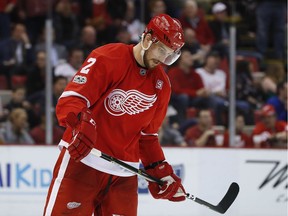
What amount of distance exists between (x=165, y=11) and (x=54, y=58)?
4.63 feet

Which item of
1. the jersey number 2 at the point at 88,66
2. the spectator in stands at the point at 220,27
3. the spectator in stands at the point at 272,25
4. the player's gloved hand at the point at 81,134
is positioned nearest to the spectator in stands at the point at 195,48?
the spectator in stands at the point at 220,27

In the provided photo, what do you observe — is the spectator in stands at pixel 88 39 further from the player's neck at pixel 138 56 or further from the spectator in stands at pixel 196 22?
the player's neck at pixel 138 56

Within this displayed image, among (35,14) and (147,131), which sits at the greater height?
(147,131)

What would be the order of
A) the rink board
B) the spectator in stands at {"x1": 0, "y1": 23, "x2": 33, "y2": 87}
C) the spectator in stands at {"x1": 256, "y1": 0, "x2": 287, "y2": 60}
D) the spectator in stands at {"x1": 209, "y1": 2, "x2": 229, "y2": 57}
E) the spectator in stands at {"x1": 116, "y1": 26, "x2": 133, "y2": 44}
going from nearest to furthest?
the rink board
the spectator in stands at {"x1": 0, "y1": 23, "x2": 33, "y2": 87}
the spectator in stands at {"x1": 209, "y1": 2, "x2": 229, "y2": 57}
the spectator in stands at {"x1": 116, "y1": 26, "x2": 133, "y2": 44}
the spectator in stands at {"x1": 256, "y1": 0, "x2": 287, "y2": 60}

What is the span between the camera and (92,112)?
136 inches

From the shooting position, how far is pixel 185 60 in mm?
7000

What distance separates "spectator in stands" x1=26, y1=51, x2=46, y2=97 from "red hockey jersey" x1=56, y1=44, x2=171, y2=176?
3.15 metres

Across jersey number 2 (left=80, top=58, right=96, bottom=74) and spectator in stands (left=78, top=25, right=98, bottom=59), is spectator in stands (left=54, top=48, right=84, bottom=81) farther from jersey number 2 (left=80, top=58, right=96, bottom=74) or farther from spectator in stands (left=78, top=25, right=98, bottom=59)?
jersey number 2 (left=80, top=58, right=96, bottom=74)

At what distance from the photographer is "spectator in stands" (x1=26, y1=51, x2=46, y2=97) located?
21.8 ft

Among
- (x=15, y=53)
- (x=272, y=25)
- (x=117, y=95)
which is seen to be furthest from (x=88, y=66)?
(x=272, y=25)

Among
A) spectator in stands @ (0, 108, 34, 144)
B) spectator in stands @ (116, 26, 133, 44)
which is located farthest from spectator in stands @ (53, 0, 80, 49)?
spectator in stands @ (0, 108, 34, 144)

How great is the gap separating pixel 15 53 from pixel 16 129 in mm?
919

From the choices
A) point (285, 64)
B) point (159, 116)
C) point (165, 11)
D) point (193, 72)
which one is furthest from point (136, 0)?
point (159, 116)

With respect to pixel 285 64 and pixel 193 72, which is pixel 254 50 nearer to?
pixel 285 64
